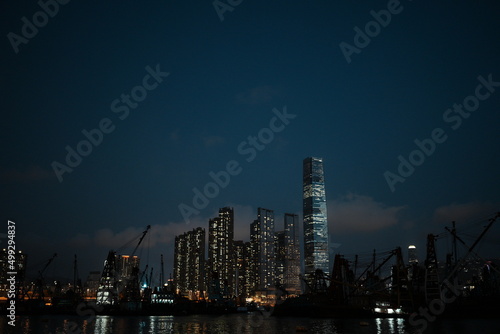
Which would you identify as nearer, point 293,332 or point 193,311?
point 293,332

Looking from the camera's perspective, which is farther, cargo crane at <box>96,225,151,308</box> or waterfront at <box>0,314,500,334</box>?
cargo crane at <box>96,225,151,308</box>

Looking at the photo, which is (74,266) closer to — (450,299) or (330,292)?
(330,292)

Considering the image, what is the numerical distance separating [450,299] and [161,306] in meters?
90.1

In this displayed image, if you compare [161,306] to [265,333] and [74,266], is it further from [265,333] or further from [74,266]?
[265,333]

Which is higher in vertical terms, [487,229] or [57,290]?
[487,229]

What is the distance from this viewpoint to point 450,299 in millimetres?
101688

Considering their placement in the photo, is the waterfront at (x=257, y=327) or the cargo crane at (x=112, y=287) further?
the cargo crane at (x=112, y=287)

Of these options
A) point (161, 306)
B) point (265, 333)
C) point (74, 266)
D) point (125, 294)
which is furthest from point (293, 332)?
point (74, 266)

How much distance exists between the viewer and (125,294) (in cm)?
16850

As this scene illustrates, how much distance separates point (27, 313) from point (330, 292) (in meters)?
97.0

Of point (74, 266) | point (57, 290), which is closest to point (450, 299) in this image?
point (74, 266)

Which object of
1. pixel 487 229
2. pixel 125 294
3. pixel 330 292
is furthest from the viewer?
pixel 125 294

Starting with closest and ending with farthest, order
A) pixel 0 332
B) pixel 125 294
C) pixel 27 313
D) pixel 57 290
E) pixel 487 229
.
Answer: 1. pixel 0 332
2. pixel 487 229
3. pixel 27 313
4. pixel 125 294
5. pixel 57 290

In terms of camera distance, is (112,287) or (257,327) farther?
(112,287)
